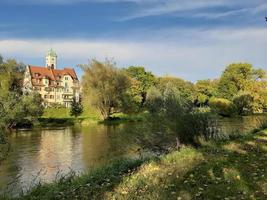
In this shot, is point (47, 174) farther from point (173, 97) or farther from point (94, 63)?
point (94, 63)

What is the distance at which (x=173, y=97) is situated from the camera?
1605 centimetres

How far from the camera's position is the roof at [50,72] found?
96.9 metres

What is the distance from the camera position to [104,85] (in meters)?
58.3

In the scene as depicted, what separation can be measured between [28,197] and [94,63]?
52.0m

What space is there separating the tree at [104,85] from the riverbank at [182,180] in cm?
4719

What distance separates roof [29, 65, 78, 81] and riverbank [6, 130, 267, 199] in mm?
89852

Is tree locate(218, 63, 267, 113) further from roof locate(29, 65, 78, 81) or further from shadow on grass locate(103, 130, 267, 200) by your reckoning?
shadow on grass locate(103, 130, 267, 200)

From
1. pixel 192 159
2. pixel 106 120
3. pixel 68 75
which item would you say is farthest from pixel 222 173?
pixel 68 75

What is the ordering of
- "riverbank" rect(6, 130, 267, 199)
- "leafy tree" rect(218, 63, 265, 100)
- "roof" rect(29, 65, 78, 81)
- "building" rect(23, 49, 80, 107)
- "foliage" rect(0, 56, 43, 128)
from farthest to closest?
"roof" rect(29, 65, 78, 81), "building" rect(23, 49, 80, 107), "leafy tree" rect(218, 63, 265, 100), "foliage" rect(0, 56, 43, 128), "riverbank" rect(6, 130, 267, 199)

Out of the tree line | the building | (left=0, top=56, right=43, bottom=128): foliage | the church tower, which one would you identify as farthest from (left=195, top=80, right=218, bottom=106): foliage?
the church tower

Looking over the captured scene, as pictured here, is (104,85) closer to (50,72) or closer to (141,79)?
(141,79)

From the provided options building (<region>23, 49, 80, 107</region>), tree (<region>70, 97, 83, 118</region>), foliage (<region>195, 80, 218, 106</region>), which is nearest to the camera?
tree (<region>70, 97, 83, 118</region>)

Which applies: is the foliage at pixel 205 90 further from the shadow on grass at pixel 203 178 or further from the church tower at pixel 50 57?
the shadow on grass at pixel 203 178

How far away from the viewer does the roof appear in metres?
96.9
